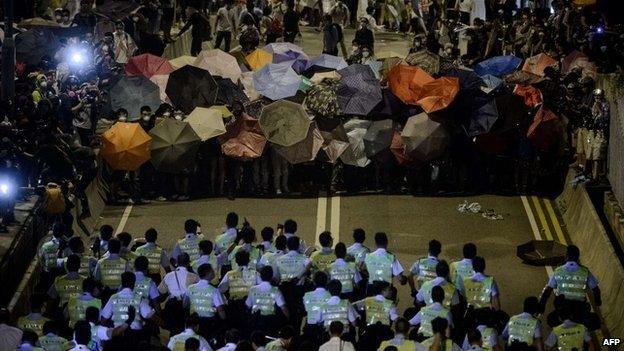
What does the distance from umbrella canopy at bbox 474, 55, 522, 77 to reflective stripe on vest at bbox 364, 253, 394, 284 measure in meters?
9.46

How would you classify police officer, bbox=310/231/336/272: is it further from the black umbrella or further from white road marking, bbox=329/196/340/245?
the black umbrella

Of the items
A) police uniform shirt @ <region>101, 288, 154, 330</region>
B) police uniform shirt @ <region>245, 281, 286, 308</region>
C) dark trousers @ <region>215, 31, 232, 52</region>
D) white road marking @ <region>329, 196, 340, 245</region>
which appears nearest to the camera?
police uniform shirt @ <region>101, 288, 154, 330</region>

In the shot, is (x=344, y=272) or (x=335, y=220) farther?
(x=335, y=220)

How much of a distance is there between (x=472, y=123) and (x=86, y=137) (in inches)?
274

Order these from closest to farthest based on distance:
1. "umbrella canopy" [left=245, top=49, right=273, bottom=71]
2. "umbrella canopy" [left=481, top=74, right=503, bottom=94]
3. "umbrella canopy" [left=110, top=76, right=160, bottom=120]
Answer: "umbrella canopy" [left=110, top=76, right=160, bottom=120] → "umbrella canopy" [left=481, top=74, right=503, bottom=94] → "umbrella canopy" [left=245, top=49, right=273, bottom=71]

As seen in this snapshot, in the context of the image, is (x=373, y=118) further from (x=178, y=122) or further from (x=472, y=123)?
(x=178, y=122)

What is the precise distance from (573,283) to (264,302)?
13.3 feet

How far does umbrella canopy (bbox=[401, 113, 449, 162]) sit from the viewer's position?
28047 mm

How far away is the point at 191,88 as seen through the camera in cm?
2900

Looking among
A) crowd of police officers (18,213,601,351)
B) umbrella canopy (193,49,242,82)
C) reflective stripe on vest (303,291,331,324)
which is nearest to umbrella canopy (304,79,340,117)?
umbrella canopy (193,49,242,82)

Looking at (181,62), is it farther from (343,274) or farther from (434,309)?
(434,309)

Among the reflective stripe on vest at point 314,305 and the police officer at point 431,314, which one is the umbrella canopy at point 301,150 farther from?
the police officer at point 431,314

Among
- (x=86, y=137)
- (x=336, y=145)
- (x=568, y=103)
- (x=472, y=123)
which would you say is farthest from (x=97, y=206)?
(x=568, y=103)

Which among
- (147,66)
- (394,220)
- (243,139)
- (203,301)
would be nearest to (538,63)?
(394,220)
